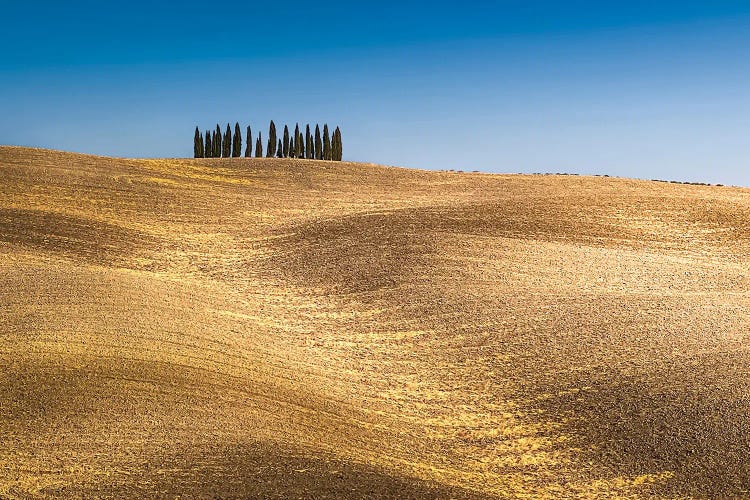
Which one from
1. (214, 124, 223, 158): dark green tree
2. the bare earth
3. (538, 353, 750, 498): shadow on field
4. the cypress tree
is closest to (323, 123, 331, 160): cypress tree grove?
the cypress tree

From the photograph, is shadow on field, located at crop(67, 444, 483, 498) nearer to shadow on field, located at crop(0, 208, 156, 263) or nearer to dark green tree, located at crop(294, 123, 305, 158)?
shadow on field, located at crop(0, 208, 156, 263)

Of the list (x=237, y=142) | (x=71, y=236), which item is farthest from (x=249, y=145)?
(x=71, y=236)

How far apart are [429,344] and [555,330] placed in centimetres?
242

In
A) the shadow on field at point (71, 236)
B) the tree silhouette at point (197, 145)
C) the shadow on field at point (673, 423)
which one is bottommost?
the shadow on field at point (673, 423)

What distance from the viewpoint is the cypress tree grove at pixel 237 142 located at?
4753 cm

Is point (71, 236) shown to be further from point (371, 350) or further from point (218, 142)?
point (218, 142)

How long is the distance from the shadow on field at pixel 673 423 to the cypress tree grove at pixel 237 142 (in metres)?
37.1

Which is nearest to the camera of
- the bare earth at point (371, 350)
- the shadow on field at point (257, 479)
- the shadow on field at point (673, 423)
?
the shadow on field at point (257, 479)

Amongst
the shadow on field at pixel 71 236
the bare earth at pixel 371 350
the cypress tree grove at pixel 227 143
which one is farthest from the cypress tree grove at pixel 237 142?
the shadow on field at pixel 71 236

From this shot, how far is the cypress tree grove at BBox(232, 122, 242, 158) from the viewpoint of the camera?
4753 centimetres

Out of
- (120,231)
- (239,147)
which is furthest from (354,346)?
(239,147)

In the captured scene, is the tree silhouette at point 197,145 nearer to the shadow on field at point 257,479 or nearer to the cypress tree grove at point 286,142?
the cypress tree grove at point 286,142

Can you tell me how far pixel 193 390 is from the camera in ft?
36.4

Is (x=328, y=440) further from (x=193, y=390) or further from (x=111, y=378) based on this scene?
(x=111, y=378)
